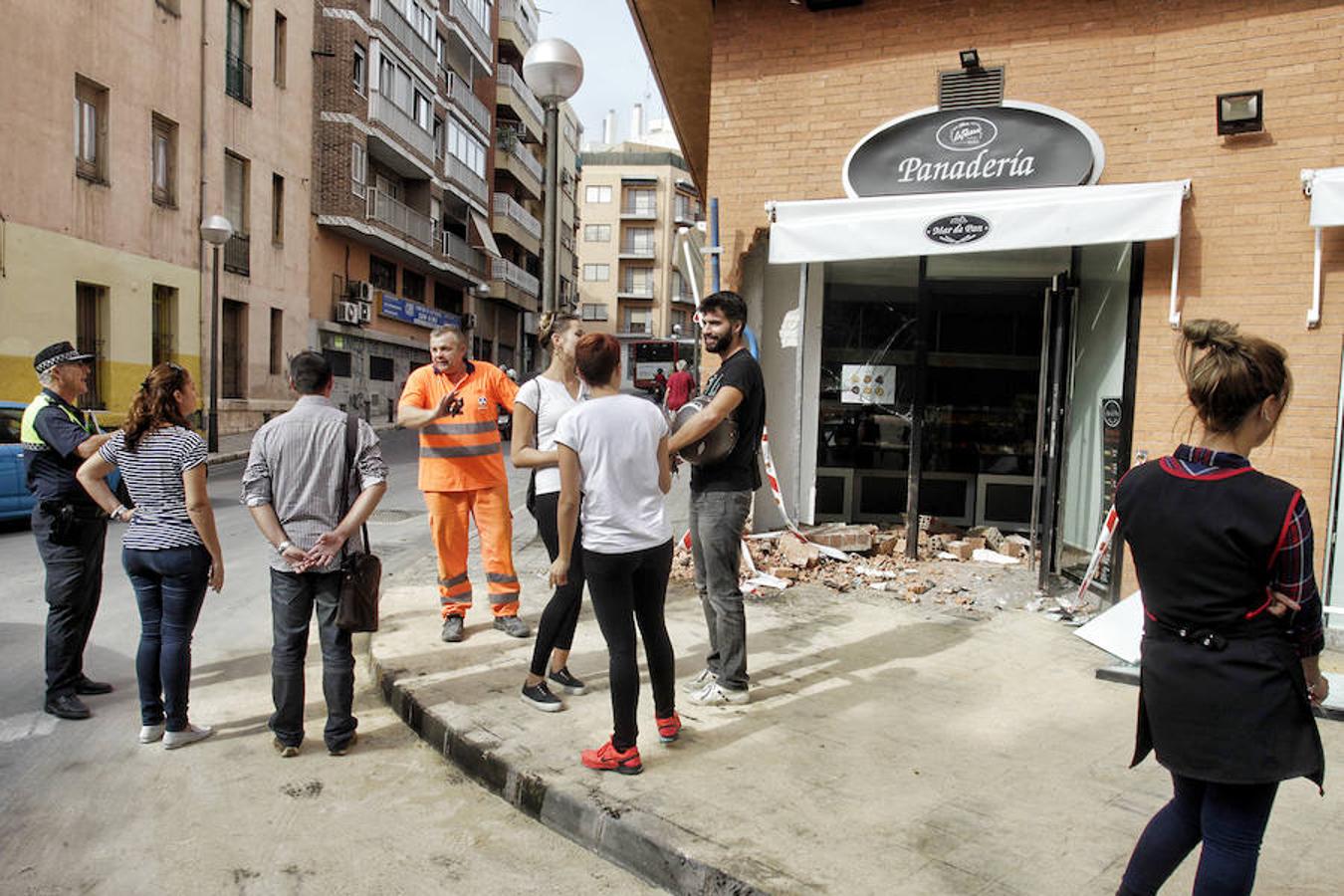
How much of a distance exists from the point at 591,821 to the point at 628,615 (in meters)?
0.78

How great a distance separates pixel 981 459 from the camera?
893cm

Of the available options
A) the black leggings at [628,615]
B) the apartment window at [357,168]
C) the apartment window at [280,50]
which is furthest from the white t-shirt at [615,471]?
the apartment window at [357,168]

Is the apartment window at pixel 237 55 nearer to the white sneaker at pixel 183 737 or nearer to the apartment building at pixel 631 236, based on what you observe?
the white sneaker at pixel 183 737

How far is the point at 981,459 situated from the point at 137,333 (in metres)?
17.8

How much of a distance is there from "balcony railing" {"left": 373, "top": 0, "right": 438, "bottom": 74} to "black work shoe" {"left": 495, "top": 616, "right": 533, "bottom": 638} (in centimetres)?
2786

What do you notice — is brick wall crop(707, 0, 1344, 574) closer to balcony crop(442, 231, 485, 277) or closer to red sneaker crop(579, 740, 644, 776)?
red sneaker crop(579, 740, 644, 776)

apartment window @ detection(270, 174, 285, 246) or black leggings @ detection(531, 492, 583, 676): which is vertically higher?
apartment window @ detection(270, 174, 285, 246)

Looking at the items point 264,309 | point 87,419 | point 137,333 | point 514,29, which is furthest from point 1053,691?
point 514,29

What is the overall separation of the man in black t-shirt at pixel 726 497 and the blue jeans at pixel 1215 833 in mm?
2228

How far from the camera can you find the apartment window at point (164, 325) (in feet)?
Answer: 66.6

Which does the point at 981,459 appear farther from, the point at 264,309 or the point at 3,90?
the point at 264,309

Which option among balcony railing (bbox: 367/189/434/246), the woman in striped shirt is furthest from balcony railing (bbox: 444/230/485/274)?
the woman in striped shirt

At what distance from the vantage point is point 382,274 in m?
32.5

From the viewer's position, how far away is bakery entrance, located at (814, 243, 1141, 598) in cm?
719
